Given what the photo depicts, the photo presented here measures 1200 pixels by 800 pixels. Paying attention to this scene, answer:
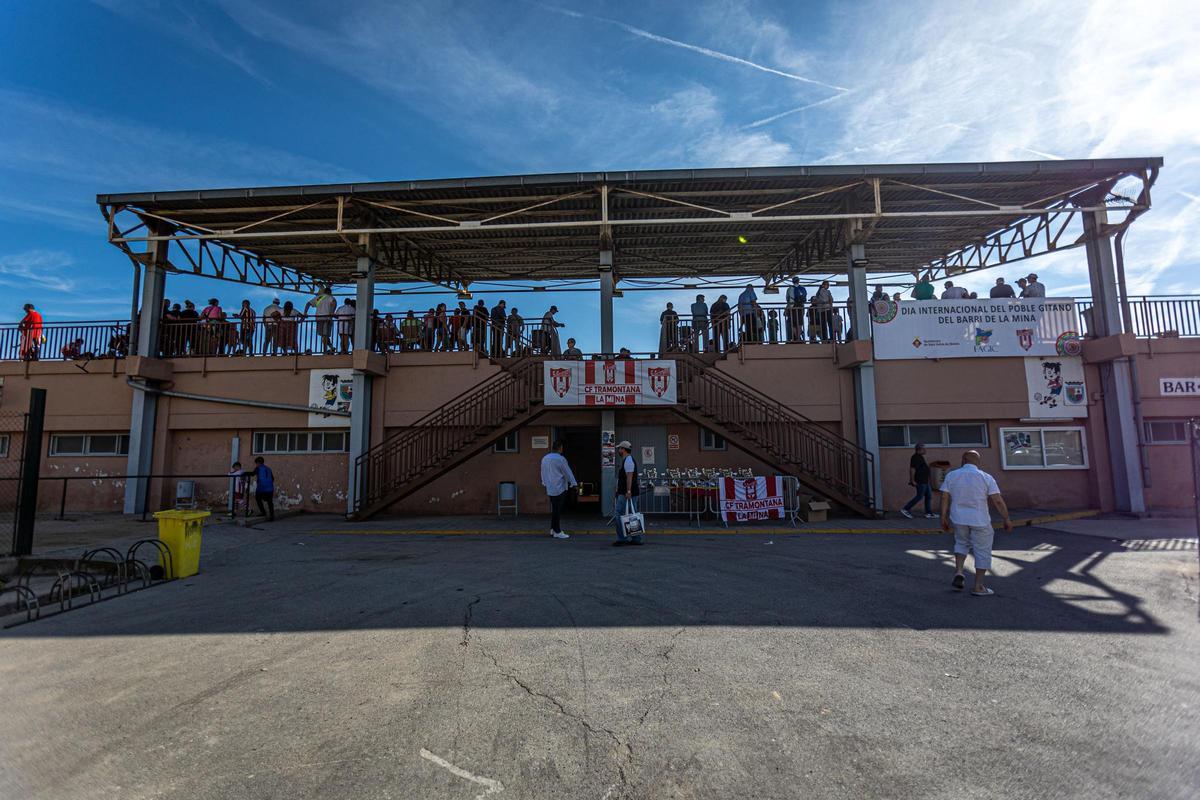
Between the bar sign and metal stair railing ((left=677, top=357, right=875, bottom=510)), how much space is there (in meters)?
7.72

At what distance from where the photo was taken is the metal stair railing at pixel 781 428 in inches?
571

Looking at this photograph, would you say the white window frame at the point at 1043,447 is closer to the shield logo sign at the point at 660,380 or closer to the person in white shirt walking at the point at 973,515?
the shield logo sign at the point at 660,380

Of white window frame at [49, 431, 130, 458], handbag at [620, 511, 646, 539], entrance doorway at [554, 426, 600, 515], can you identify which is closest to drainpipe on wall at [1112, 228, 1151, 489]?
handbag at [620, 511, 646, 539]

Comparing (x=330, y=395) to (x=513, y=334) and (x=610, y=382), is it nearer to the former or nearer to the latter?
(x=513, y=334)

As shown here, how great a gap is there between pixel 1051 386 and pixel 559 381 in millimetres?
12682

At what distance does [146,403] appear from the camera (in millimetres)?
16219

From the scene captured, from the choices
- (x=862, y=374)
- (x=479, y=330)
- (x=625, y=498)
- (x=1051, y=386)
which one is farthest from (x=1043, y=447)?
(x=479, y=330)

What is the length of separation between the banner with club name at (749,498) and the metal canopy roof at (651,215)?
635 cm

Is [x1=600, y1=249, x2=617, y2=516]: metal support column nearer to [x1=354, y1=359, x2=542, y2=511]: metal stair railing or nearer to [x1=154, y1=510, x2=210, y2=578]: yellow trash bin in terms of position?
[x1=354, y1=359, x2=542, y2=511]: metal stair railing

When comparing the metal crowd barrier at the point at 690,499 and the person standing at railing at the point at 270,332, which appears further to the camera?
the person standing at railing at the point at 270,332

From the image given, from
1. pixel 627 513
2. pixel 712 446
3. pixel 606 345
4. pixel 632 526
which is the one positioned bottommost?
pixel 632 526

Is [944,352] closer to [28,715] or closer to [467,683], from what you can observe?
[467,683]

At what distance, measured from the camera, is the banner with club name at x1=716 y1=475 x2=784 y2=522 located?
1341cm

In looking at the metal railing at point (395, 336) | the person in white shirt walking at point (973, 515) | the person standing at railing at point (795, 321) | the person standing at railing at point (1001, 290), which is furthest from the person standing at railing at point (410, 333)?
the person standing at railing at point (1001, 290)
